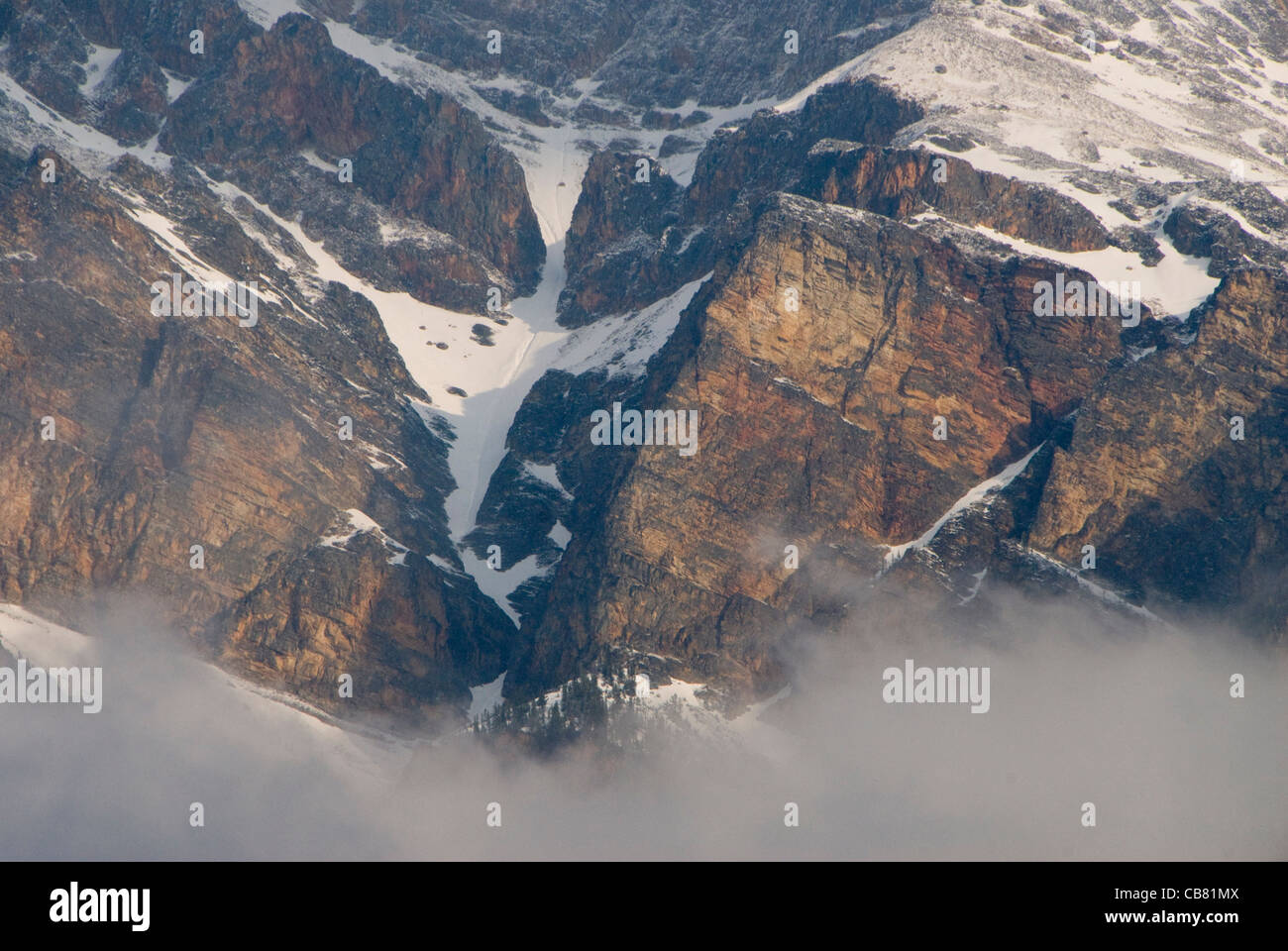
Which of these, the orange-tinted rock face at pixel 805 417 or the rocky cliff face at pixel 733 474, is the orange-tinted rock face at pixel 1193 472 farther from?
the orange-tinted rock face at pixel 805 417

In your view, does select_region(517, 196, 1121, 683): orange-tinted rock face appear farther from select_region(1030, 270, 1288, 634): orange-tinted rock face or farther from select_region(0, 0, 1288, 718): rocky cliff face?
select_region(1030, 270, 1288, 634): orange-tinted rock face

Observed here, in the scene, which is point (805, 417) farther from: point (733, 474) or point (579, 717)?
point (579, 717)

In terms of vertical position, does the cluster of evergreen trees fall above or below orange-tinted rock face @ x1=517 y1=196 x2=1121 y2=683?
below

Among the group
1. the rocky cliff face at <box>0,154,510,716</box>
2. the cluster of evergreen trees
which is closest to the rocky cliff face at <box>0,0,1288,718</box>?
the rocky cliff face at <box>0,154,510,716</box>

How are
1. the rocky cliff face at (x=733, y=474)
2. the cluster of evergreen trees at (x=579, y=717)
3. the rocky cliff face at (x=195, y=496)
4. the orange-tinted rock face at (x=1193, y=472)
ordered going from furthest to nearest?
the rocky cliff face at (x=195, y=496), the rocky cliff face at (x=733, y=474), the orange-tinted rock face at (x=1193, y=472), the cluster of evergreen trees at (x=579, y=717)

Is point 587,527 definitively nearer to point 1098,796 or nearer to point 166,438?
point 166,438

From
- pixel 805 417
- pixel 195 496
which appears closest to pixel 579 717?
pixel 805 417

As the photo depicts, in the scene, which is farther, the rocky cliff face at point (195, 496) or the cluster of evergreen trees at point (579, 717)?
the rocky cliff face at point (195, 496)

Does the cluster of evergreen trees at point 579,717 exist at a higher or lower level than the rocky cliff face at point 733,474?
lower

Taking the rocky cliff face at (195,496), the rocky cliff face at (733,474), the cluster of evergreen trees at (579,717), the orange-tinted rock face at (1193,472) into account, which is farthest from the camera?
the rocky cliff face at (195,496)

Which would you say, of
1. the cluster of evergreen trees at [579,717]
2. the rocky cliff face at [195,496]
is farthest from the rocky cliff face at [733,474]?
the cluster of evergreen trees at [579,717]

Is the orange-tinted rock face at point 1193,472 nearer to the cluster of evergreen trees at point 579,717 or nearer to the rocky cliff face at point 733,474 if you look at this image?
the rocky cliff face at point 733,474
